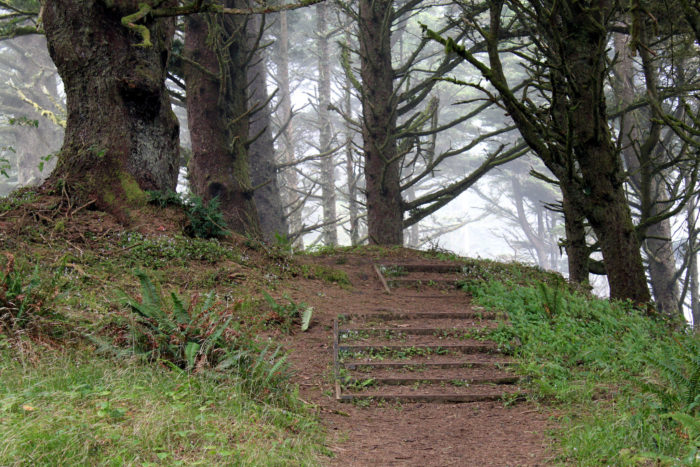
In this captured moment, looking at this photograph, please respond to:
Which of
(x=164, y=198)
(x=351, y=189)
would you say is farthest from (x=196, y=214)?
(x=351, y=189)

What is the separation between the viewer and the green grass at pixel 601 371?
3.72 meters

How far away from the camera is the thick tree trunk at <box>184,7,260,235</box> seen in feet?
35.7

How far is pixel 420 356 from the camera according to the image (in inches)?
256

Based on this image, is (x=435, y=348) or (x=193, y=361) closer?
(x=193, y=361)

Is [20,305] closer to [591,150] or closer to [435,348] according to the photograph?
[435,348]

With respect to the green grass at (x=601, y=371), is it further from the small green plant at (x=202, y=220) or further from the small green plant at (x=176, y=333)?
the small green plant at (x=202, y=220)

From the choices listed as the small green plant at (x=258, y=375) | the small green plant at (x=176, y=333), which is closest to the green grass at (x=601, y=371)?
the small green plant at (x=258, y=375)

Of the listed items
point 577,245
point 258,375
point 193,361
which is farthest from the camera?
point 577,245

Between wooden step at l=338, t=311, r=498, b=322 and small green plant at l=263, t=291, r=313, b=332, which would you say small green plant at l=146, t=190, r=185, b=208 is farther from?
wooden step at l=338, t=311, r=498, b=322

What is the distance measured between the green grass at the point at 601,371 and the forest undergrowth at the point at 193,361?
0.05 feet

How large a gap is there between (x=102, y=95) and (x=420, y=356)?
5.79 metres

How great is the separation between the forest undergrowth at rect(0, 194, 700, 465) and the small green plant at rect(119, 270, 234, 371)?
2 centimetres

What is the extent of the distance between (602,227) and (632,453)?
4.70m

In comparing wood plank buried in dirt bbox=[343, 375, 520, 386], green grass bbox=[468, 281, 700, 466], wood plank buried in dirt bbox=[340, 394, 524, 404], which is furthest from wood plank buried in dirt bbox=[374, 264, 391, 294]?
wood plank buried in dirt bbox=[340, 394, 524, 404]
